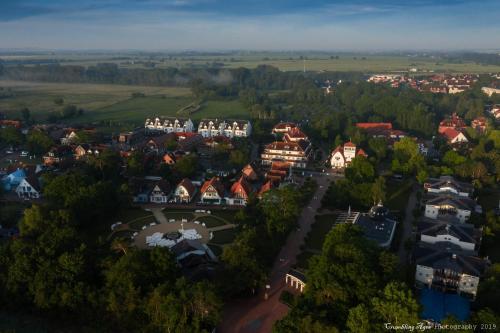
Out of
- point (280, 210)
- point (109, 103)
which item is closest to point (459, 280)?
point (280, 210)

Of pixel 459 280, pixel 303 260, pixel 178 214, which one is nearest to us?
pixel 459 280

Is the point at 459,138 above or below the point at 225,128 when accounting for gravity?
below

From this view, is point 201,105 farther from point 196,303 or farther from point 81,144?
point 196,303

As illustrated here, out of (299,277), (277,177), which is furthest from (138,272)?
(277,177)

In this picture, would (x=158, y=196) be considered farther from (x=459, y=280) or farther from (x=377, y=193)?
(x=459, y=280)

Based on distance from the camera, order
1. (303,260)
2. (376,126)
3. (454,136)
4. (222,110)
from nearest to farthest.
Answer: (303,260) < (454,136) < (376,126) < (222,110)

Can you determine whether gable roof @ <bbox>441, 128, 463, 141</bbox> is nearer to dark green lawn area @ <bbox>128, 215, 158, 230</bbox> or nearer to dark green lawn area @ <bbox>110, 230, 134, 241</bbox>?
dark green lawn area @ <bbox>128, 215, 158, 230</bbox>
